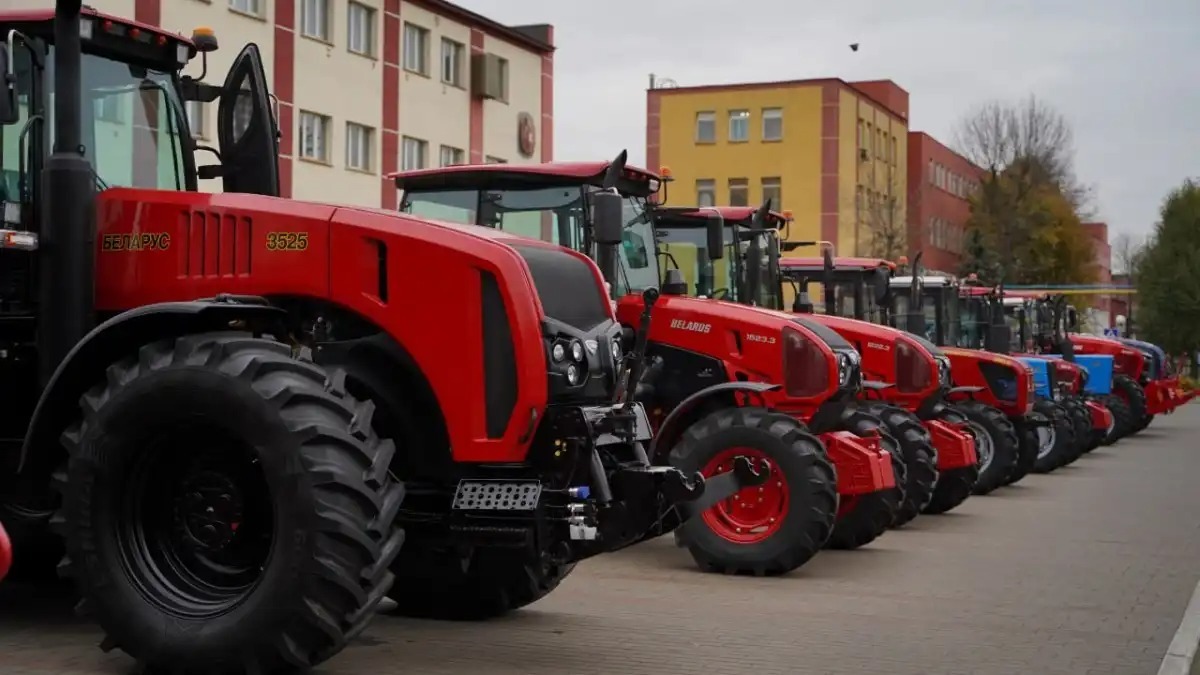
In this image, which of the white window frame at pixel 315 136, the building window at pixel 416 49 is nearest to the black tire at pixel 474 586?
the white window frame at pixel 315 136

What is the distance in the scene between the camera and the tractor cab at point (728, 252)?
1500 centimetres

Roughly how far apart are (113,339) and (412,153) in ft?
98.0

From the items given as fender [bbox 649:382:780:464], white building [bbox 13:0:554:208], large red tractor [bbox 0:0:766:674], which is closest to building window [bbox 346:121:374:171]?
white building [bbox 13:0:554:208]

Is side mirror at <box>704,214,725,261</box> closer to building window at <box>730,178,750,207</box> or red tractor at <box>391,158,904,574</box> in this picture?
red tractor at <box>391,158,904,574</box>

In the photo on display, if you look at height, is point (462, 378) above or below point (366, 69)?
below

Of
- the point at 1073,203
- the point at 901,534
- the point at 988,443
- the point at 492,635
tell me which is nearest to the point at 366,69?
the point at 988,443

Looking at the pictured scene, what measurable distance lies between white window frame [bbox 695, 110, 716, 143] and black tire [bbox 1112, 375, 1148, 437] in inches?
1515

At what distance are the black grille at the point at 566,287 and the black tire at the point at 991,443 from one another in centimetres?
1134

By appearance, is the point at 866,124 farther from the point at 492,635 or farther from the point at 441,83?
the point at 492,635

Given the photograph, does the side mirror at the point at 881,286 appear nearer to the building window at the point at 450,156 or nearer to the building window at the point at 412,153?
the building window at the point at 412,153

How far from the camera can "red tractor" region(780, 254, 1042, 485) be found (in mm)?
19047

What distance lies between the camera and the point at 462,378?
754 centimetres

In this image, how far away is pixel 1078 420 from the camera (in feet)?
79.5

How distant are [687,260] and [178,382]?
27.6 feet
